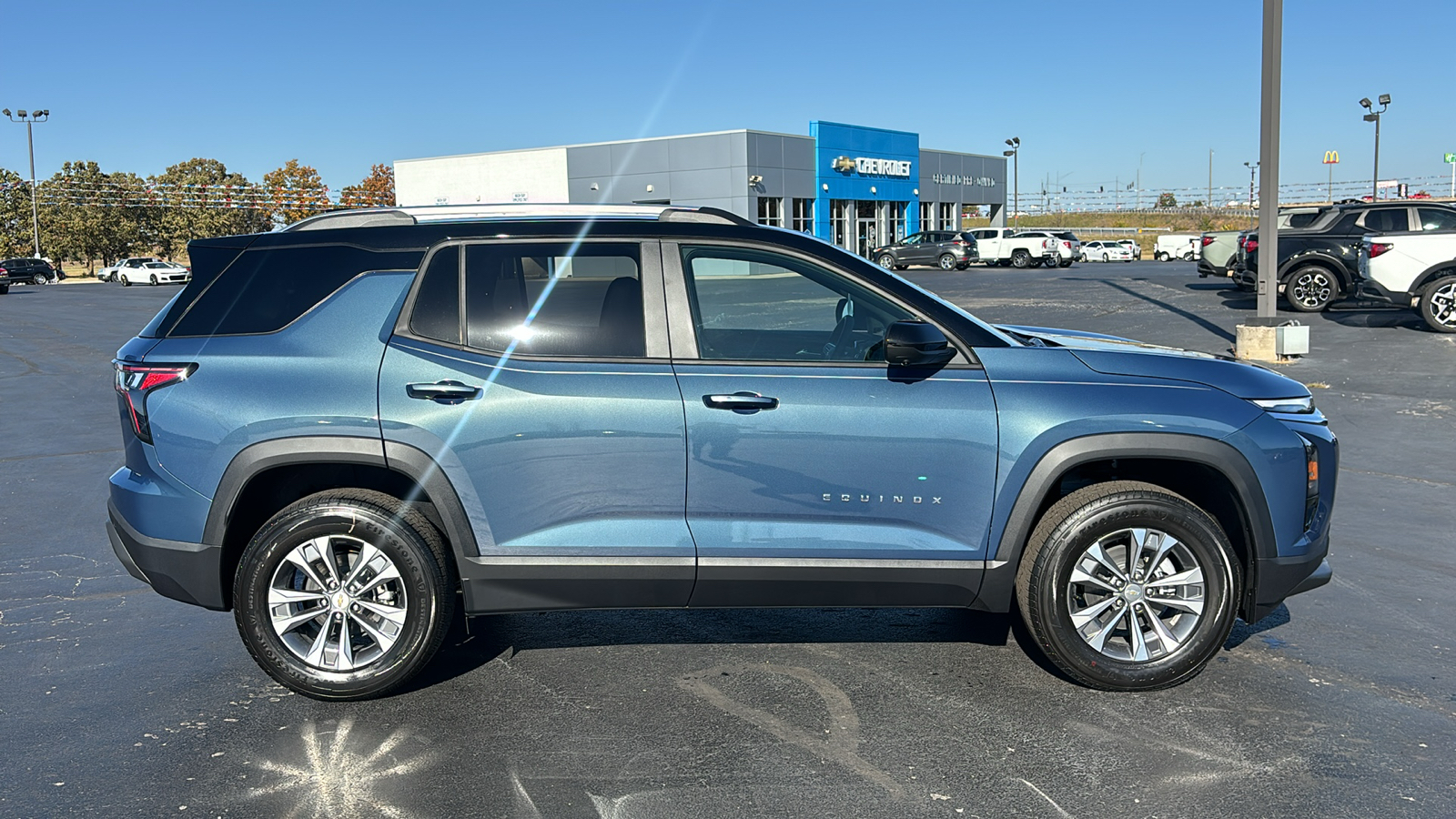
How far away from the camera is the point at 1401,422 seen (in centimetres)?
1030

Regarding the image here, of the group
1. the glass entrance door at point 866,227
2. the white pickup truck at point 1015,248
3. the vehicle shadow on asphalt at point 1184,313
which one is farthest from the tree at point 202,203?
the vehicle shadow on asphalt at point 1184,313

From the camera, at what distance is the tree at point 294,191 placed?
92938mm

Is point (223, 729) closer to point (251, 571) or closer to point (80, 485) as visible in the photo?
point (251, 571)

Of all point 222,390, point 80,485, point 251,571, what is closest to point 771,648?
point 251,571

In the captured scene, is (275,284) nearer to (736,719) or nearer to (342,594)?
(342,594)

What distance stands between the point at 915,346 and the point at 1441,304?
15.9 meters

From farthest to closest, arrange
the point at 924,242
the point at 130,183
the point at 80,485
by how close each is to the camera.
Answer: the point at 130,183
the point at 924,242
the point at 80,485

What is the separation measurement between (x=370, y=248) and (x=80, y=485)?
5219mm

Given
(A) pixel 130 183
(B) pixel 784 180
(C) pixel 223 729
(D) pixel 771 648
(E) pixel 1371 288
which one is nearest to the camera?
(C) pixel 223 729

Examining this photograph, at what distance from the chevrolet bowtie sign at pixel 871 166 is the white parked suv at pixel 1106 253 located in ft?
34.9

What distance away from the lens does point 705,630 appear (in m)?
5.12

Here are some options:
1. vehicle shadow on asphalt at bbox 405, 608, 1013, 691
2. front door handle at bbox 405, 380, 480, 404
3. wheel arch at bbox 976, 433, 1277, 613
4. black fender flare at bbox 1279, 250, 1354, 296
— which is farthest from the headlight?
black fender flare at bbox 1279, 250, 1354, 296

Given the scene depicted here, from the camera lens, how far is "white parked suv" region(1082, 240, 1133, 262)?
58.1 meters

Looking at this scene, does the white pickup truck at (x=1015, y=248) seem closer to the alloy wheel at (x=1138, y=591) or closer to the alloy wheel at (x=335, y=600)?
the alloy wheel at (x=1138, y=591)
